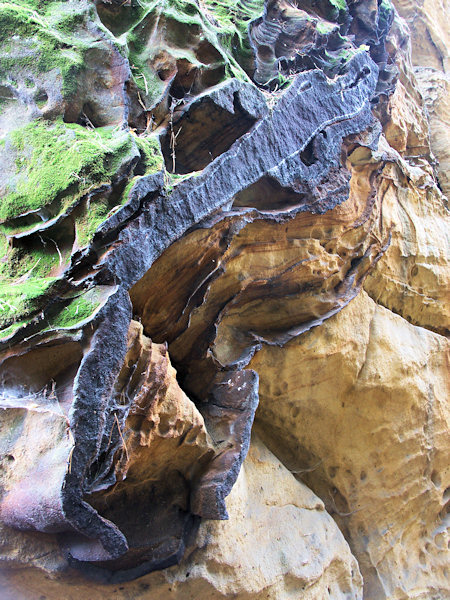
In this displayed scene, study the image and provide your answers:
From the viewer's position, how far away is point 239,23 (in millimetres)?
2900

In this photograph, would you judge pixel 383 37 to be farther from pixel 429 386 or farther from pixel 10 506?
pixel 10 506

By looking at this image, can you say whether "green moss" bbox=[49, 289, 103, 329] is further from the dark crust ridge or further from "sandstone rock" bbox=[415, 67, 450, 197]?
"sandstone rock" bbox=[415, 67, 450, 197]

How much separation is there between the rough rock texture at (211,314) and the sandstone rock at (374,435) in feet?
0.06

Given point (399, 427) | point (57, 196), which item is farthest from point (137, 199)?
point (399, 427)

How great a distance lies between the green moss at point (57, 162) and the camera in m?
1.84

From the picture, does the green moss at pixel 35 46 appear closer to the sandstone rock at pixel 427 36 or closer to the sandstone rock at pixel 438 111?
the sandstone rock at pixel 438 111

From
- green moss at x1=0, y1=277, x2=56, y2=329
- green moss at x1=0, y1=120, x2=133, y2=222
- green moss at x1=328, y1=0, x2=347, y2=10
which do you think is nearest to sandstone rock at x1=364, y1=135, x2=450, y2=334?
green moss at x1=328, y1=0, x2=347, y2=10

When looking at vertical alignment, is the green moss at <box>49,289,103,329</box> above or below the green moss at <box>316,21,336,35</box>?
below

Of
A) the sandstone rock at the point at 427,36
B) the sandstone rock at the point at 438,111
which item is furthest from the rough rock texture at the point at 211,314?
the sandstone rock at the point at 427,36

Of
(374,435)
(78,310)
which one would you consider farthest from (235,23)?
(374,435)

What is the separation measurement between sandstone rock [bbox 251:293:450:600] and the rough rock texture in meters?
0.02

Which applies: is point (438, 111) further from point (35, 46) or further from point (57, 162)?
point (57, 162)

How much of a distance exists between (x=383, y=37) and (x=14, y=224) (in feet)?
12.8

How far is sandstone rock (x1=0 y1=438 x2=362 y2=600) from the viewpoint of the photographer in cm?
206
